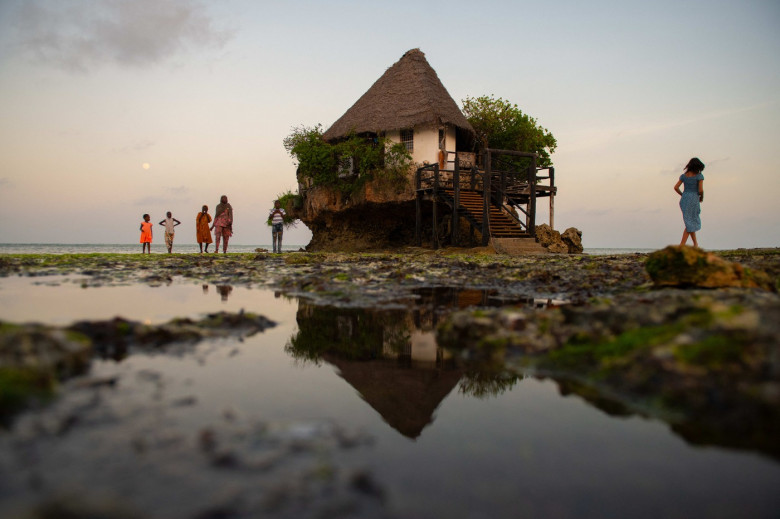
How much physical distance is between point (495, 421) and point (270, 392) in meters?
1.05

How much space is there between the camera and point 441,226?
27.6 metres

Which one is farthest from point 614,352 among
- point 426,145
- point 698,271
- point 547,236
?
point 547,236

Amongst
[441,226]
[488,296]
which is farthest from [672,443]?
[441,226]

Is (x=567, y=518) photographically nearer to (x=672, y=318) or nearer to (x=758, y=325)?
(x=758, y=325)

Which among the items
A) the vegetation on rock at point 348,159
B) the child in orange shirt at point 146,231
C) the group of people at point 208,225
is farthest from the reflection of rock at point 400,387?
the vegetation on rock at point 348,159

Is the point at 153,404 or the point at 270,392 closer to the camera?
the point at 153,404

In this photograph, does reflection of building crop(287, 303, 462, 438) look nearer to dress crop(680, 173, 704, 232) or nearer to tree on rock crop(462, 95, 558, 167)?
dress crop(680, 173, 704, 232)

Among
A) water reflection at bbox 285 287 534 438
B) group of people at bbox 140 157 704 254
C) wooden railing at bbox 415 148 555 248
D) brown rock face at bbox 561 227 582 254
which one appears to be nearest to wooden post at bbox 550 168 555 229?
wooden railing at bbox 415 148 555 248

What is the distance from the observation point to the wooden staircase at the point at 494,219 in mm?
20781

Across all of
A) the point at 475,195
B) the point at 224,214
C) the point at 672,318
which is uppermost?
the point at 475,195

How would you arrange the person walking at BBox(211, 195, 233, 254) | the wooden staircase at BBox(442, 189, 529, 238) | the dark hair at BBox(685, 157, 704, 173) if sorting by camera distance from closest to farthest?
the dark hair at BBox(685, 157, 704, 173)
the person walking at BBox(211, 195, 233, 254)
the wooden staircase at BBox(442, 189, 529, 238)

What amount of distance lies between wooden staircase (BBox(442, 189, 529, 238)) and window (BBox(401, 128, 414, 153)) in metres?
5.63

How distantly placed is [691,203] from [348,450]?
1280 cm

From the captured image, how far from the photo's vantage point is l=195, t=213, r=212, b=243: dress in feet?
64.6
